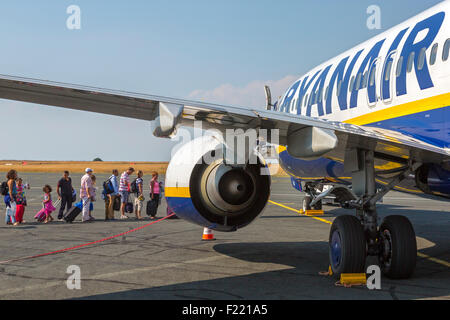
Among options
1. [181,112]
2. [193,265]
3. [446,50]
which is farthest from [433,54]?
[193,265]

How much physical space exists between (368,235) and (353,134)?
2.13 m

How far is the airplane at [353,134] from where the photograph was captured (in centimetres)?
571

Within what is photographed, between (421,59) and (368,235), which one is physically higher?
(421,59)

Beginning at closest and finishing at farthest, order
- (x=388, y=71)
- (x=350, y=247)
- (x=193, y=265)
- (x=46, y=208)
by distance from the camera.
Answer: (x=350, y=247)
(x=388, y=71)
(x=193, y=265)
(x=46, y=208)

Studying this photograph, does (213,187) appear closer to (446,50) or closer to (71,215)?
(446,50)

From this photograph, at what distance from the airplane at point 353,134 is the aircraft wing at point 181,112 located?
14 millimetres

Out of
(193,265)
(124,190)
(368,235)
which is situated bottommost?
(193,265)

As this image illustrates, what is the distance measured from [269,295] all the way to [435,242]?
6.69 metres

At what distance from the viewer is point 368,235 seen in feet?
24.1

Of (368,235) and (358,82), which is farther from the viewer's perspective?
(358,82)

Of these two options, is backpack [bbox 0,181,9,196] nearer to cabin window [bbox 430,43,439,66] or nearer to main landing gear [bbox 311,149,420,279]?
main landing gear [bbox 311,149,420,279]

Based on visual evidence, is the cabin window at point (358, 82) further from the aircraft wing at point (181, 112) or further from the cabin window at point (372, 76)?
the aircraft wing at point (181, 112)

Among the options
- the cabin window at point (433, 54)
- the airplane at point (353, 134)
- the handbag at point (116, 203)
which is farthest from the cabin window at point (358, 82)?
the handbag at point (116, 203)
